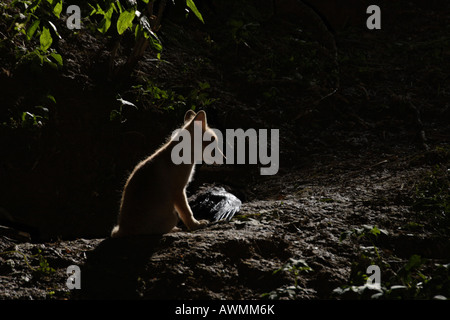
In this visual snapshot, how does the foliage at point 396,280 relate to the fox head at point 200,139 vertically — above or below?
below

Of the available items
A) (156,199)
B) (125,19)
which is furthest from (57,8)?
(156,199)

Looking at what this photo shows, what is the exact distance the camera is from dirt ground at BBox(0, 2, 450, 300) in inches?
140

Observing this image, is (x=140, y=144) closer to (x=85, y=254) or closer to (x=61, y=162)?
(x=61, y=162)

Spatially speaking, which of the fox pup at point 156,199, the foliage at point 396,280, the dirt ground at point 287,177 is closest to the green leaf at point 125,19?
the fox pup at point 156,199

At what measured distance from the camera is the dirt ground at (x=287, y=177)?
3553 mm

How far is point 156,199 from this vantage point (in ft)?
15.2

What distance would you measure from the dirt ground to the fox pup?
0.31 metres

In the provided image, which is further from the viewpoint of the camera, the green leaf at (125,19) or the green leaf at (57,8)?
the green leaf at (57,8)

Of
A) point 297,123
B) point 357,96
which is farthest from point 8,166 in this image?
point 357,96

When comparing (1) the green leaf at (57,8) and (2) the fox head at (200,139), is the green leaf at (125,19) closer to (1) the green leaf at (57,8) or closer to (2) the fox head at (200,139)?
(1) the green leaf at (57,8)

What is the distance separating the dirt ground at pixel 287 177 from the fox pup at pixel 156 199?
1.00 feet

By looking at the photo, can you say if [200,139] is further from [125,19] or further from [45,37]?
[45,37]

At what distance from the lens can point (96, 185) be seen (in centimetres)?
626

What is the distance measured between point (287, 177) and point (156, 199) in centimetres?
250
